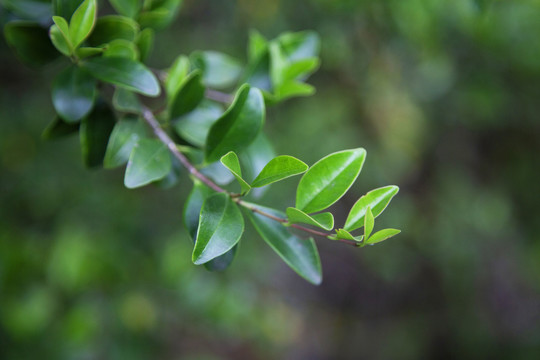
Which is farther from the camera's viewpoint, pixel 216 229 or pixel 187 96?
pixel 187 96

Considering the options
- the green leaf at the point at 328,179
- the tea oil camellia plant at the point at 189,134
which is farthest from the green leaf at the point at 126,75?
the green leaf at the point at 328,179

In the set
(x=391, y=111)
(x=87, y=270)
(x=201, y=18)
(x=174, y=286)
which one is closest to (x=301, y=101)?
(x=391, y=111)

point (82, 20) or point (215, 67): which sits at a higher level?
point (82, 20)

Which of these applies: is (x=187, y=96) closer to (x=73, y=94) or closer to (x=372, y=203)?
(x=73, y=94)

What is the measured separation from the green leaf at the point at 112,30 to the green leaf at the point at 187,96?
0.11m

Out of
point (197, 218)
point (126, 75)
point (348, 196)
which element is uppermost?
point (126, 75)

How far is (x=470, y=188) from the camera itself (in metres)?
2.51

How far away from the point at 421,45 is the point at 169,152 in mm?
1196

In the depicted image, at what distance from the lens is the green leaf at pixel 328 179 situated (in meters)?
0.50

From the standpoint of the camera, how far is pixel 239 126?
0.56m

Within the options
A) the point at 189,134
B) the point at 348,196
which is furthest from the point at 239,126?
the point at 348,196

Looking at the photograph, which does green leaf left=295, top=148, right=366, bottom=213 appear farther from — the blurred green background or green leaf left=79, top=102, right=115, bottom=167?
the blurred green background

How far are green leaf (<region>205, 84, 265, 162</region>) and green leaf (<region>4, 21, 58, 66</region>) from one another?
0.95ft

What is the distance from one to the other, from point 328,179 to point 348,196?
2784 millimetres
